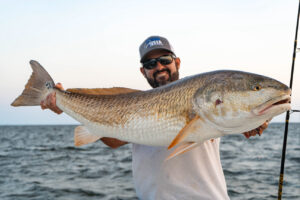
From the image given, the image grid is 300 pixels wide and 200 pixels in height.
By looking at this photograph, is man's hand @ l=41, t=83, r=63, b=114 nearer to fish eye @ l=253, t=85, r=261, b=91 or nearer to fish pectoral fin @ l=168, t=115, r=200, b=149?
fish pectoral fin @ l=168, t=115, r=200, b=149

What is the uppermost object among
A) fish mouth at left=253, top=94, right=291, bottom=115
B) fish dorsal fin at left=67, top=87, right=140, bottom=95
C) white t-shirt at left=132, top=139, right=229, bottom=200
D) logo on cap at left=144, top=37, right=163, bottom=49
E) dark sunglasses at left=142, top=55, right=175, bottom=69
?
logo on cap at left=144, top=37, right=163, bottom=49

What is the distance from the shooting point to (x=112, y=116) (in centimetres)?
319

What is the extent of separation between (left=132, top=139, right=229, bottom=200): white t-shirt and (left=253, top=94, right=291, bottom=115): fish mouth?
1.06m

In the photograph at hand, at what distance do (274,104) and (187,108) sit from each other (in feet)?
2.32

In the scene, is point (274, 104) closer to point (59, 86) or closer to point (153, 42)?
point (153, 42)

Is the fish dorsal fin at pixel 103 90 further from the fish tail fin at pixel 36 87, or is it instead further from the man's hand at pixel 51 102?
the fish tail fin at pixel 36 87

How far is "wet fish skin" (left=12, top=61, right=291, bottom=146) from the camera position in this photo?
2.51 meters

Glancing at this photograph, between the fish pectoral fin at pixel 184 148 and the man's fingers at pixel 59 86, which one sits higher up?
the man's fingers at pixel 59 86

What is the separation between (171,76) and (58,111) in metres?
1.48

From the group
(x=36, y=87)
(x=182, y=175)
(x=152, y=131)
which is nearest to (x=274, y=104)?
(x=152, y=131)

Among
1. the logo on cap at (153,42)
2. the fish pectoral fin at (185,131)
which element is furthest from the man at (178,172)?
the logo on cap at (153,42)

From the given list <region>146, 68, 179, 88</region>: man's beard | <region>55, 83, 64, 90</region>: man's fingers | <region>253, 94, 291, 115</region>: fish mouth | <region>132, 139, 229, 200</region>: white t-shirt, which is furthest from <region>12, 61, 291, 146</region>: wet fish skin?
<region>146, 68, 179, 88</region>: man's beard

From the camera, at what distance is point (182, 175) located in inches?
128

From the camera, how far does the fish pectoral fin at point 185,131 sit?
8.31 feet
